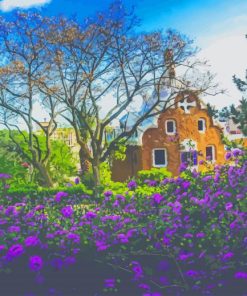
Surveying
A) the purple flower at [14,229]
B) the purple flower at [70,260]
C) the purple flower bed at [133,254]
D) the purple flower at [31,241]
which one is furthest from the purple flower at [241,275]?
the purple flower at [14,229]

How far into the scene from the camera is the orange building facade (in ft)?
84.5

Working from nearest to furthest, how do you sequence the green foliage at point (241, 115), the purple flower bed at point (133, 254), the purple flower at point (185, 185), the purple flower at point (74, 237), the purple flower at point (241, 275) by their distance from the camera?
1. the purple flower at point (241, 275)
2. the purple flower bed at point (133, 254)
3. the purple flower at point (74, 237)
4. the purple flower at point (185, 185)
5. the green foliage at point (241, 115)

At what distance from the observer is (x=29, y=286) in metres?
4.41

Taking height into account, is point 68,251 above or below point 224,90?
below

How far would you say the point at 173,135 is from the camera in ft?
82.9

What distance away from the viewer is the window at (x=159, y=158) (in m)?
25.9

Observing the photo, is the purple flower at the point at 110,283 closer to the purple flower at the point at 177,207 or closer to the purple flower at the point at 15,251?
the purple flower at the point at 15,251

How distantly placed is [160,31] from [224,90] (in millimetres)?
3948

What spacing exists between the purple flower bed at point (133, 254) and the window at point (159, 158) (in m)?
21.0

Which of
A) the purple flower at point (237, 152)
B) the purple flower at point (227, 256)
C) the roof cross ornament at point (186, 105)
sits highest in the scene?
the roof cross ornament at point (186, 105)

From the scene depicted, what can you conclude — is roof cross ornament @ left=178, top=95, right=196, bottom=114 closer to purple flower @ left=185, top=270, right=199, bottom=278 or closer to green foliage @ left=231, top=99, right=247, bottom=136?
green foliage @ left=231, top=99, right=247, bottom=136

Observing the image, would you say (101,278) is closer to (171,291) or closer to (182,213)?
(171,291)

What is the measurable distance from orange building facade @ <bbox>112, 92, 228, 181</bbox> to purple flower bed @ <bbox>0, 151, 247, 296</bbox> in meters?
20.4

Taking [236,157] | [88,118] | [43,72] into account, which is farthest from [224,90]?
[236,157]
